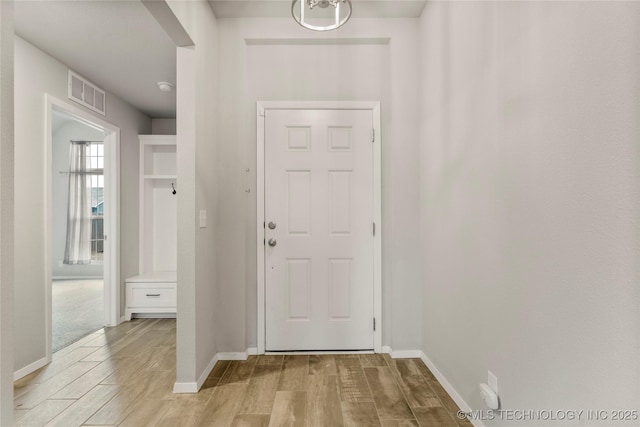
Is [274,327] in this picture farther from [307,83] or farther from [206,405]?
[307,83]

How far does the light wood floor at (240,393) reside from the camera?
186 cm

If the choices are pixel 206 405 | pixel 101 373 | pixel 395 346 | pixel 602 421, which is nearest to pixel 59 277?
pixel 101 373

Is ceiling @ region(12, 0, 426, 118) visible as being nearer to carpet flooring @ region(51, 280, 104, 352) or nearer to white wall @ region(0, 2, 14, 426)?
white wall @ region(0, 2, 14, 426)

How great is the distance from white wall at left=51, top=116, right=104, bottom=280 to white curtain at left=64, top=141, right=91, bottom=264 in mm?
168

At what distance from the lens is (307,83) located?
2.79 metres

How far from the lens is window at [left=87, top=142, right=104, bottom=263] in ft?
20.6

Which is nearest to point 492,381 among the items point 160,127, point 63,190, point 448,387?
point 448,387

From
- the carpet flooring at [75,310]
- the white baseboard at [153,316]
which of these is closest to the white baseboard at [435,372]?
the white baseboard at [153,316]

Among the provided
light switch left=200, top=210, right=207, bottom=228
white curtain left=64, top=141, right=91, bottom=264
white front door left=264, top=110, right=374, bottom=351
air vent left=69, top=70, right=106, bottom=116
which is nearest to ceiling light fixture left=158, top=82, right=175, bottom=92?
air vent left=69, top=70, right=106, bottom=116

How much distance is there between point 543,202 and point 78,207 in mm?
7367

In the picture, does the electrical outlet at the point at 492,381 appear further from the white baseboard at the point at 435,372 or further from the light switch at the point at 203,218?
the light switch at the point at 203,218

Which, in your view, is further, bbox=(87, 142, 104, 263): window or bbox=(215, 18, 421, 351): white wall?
bbox=(87, 142, 104, 263): window

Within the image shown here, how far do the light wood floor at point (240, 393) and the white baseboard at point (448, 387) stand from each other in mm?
35

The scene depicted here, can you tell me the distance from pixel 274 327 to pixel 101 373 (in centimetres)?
129
